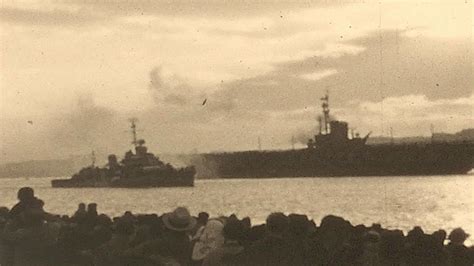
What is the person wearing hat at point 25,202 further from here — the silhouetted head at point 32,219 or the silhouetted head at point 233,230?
the silhouetted head at point 233,230

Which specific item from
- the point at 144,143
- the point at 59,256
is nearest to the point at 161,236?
the point at 59,256

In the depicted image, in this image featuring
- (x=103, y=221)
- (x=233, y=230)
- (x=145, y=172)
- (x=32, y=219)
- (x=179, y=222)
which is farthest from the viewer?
(x=145, y=172)

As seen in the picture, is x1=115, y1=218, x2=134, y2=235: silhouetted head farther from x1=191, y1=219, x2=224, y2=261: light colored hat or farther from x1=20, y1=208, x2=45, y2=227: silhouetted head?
x1=191, y1=219, x2=224, y2=261: light colored hat

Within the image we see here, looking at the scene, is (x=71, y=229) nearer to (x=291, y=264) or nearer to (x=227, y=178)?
(x=291, y=264)

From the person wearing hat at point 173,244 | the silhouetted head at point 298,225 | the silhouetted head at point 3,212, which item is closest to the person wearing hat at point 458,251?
the silhouetted head at point 298,225

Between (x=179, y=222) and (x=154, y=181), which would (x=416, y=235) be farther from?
(x=154, y=181)

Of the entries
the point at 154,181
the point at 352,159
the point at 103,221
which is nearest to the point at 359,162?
the point at 352,159

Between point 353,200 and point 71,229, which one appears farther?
point 353,200
